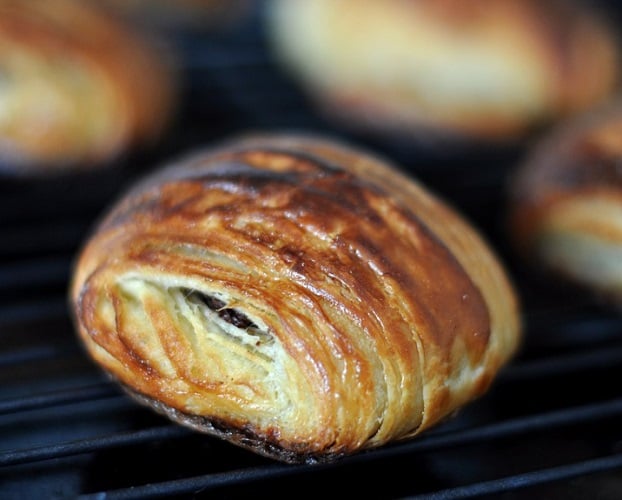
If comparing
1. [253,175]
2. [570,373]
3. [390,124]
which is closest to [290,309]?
[253,175]

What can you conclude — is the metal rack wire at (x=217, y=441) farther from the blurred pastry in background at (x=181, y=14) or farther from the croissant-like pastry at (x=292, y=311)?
the blurred pastry in background at (x=181, y=14)

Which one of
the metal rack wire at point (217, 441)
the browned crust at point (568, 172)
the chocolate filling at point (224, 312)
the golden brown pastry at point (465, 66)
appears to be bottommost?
the metal rack wire at point (217, 441)

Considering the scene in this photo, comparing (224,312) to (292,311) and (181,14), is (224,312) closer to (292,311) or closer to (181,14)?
(292,311)

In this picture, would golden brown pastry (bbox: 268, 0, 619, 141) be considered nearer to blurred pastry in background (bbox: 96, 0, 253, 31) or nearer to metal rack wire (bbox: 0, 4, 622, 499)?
metal rack wire (bbox: 0, 4, 622, 499)

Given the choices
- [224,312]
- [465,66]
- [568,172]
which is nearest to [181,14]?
[465,66]

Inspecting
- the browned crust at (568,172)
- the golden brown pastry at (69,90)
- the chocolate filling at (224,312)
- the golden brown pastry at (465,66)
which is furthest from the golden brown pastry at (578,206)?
the golden brown pastry at (69,90)

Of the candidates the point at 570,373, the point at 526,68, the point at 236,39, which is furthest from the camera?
the point at 236,39

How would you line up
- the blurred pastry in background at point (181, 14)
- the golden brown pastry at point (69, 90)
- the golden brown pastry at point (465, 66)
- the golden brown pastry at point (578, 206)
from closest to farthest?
the golden brown pastry at point (578, 206) < the golden brown pastry at point (69, 90) < the golden brown pastry at point (465, 66) < the blurred pastry in background at point (181, 14)

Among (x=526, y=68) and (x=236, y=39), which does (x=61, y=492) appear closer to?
(x=526, y=68)
